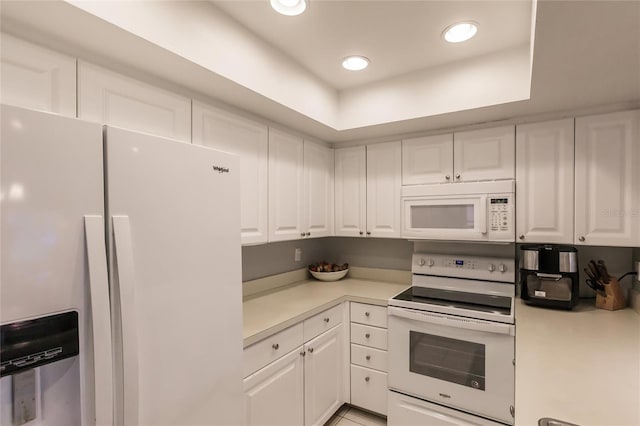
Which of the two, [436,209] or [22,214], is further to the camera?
[436,209]

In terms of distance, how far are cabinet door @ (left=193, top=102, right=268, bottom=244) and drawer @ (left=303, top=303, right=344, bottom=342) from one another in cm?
59

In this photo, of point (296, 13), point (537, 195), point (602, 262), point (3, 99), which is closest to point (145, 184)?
point (3, 99)

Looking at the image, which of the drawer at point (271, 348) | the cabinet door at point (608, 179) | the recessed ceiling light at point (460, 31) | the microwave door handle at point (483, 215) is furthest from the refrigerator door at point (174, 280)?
the cabinet door at point (608, 179)

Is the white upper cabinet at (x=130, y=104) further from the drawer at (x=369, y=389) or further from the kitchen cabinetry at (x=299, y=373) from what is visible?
the drawer at (x=369, y=389)

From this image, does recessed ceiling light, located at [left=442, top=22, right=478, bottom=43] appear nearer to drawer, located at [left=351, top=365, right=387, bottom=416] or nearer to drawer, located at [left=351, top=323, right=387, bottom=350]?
drawer, located at [left=351, top=323, right=387, bottom=350]

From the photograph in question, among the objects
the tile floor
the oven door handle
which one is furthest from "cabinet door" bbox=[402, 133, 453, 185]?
the tile floor

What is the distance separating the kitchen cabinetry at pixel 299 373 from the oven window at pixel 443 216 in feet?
2.78

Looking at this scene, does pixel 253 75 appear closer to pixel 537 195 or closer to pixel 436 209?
pixel 436 209

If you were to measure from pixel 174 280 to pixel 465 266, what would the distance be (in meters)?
2.00

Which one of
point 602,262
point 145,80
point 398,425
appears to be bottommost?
point 398,425

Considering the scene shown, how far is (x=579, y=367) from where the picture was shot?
1.17 meters

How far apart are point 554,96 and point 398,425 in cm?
215

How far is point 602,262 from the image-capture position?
6.54ft

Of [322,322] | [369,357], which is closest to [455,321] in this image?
[369,357]
